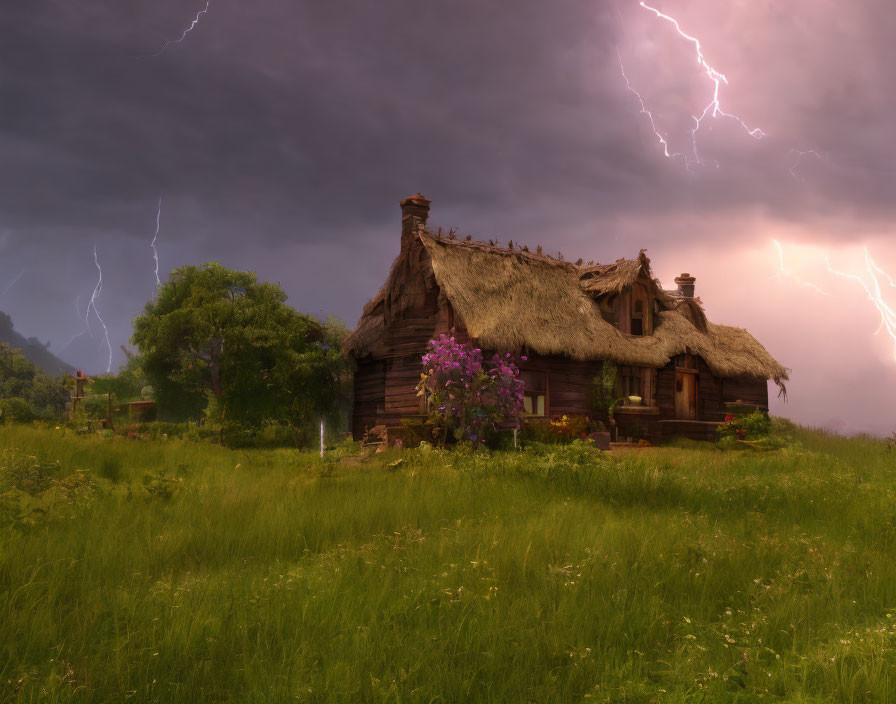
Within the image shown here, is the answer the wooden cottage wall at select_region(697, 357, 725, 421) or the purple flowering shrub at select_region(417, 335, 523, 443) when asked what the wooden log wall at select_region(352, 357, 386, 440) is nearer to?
the purple flowering shrub at select_region(417, 335, 523, 443)

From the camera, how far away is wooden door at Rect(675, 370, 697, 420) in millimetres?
21969

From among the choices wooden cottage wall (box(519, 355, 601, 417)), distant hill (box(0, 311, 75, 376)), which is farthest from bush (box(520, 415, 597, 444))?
distant hill (box(0, 311, 75, 376))

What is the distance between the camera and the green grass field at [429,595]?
3.17m

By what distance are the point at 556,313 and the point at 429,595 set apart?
15779 mm

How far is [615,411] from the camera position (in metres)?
19.6

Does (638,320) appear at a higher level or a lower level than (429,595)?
higher

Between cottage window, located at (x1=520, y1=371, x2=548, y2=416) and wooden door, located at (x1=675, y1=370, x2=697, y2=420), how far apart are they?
6024 millimetres

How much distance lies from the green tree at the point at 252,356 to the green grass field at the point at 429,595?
14.0 metres

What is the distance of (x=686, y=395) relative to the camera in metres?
22.2

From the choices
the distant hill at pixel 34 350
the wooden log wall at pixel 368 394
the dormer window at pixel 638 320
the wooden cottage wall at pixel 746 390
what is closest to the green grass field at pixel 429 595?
the wooden log wall at pixel 368 394

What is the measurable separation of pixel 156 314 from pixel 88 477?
2071 centimetres

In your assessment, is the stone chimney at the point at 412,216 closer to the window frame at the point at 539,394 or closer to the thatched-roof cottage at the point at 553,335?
the thatched-roof cottage at the point at 553,335

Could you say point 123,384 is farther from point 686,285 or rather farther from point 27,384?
point 686,285

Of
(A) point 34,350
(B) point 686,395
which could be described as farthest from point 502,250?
(A) point 34,350
